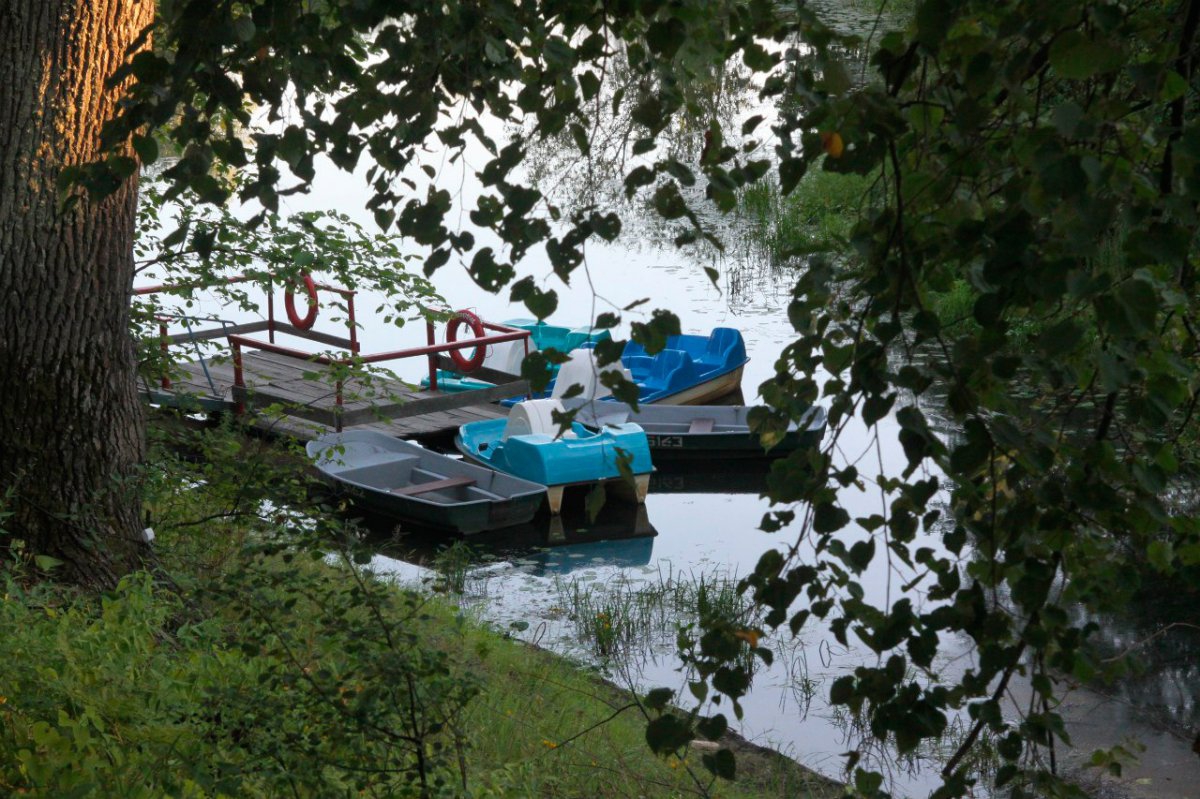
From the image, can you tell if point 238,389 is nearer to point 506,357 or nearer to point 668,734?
point 506,357

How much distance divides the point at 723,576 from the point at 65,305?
20.6ft

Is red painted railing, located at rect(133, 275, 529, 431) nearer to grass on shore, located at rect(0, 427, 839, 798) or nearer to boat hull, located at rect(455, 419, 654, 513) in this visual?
boat hull, located at rect(455, 419, 654, 513)

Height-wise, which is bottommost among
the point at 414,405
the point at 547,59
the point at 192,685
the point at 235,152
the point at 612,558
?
the point at 612,558

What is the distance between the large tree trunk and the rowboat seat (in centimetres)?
627

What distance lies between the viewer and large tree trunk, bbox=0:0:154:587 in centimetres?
419

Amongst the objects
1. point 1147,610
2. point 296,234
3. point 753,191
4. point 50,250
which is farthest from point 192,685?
point 753,191

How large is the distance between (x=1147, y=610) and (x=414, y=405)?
6.81 meters

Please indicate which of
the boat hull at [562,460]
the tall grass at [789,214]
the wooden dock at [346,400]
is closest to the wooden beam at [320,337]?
the wooden dock at [346,400]

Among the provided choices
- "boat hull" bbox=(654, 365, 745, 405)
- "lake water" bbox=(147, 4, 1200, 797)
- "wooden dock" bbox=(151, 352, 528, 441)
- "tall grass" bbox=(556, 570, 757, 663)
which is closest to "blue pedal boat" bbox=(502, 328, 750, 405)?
"boat hull" bbox=(654, 365, 745, 405)

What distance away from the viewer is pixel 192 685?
10.8ft

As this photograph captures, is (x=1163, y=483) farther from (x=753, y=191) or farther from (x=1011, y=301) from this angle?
(x=753, y=191)

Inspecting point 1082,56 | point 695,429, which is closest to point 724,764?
point 1082,56

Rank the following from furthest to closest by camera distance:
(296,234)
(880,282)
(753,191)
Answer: (753,191), (296,234), (880,282)

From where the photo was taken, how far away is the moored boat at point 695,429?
12.8 m
